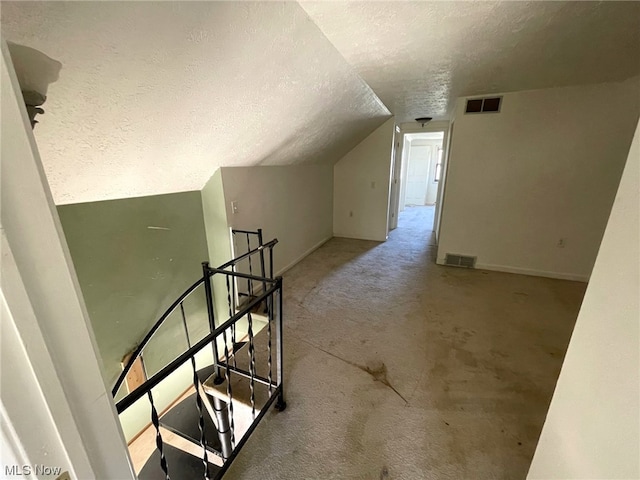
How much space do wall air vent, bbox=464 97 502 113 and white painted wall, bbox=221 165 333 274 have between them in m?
2.22

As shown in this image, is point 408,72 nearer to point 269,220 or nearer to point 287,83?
point 287,83

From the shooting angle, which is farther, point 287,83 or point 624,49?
point 624,49

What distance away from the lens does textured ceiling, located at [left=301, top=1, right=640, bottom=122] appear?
141 centimetres

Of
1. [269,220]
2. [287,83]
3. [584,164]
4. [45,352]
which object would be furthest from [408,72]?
[45,352]

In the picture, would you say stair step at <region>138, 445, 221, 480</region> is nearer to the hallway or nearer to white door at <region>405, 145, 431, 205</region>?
the hallway

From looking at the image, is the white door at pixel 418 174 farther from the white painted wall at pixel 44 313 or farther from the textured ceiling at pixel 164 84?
the white painted wall at pixel 44 313

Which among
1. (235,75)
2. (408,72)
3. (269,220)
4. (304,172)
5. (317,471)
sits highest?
(408,72)

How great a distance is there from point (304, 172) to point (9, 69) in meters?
3.70

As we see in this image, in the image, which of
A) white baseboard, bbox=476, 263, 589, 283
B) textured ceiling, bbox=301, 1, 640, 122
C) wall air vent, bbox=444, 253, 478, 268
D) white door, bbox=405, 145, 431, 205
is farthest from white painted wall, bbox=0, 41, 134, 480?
white door, bbox=405, 145, 431, 205

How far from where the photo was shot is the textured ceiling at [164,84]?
0.93m

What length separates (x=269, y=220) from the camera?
3271mm

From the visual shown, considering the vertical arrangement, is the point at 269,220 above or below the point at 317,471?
above

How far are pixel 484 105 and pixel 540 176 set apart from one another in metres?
1.06

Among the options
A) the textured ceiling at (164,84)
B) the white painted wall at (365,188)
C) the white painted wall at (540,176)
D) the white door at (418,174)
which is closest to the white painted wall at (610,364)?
the textured ceiling at (164,84)
